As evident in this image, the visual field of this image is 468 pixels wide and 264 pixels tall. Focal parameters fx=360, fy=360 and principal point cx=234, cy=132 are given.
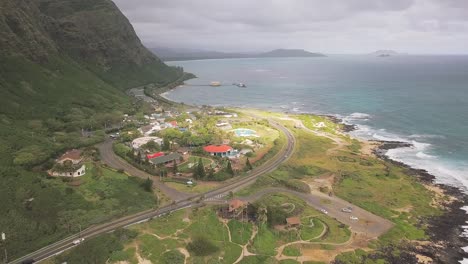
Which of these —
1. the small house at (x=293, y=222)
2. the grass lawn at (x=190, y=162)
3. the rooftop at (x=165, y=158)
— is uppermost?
the rooftop at (x=165, y=158)

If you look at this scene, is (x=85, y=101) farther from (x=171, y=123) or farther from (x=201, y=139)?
(x=201, y=139)

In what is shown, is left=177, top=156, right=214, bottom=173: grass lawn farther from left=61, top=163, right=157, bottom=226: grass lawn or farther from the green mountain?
the green mountain

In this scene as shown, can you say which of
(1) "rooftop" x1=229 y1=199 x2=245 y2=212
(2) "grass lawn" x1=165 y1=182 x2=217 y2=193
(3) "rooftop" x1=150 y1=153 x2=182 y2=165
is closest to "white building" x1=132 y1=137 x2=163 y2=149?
(3) "rooftop" x1=150 y1=153 x2=182 y2=165

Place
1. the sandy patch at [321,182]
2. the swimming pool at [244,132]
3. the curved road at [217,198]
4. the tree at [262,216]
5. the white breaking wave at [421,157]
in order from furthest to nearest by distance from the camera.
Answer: the swimming pool at [244,132]
the white breaking wave at [421,157]
the sandy patch at [321,182]
the tree at [262,216]
the curved road at [217,198]

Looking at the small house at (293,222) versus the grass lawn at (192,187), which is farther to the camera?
the grass lawn at (192,187)

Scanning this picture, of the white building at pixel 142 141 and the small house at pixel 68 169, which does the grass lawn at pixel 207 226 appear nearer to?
the small house at pixel 68 169

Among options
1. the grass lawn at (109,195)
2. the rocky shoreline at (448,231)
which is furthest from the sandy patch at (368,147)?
the grass lawn at (109,195)

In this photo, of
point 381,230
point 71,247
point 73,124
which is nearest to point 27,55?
point 73,124
